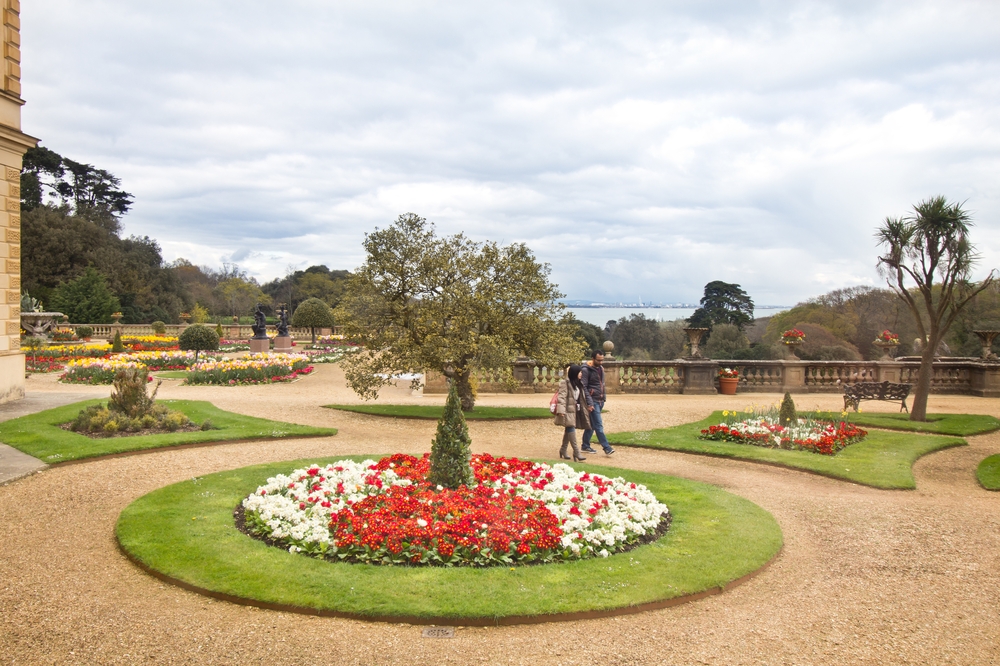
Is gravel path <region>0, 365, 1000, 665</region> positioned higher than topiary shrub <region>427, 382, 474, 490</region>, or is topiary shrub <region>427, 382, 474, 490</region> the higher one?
topiary shrub <region>427, 382, 474, 490</region>

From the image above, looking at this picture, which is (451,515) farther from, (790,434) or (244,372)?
(244,372)

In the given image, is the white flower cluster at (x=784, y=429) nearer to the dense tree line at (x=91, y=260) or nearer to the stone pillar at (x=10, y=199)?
the stone pillar at (x=10, y=199)

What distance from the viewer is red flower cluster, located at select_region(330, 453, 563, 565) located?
6062 millimetres

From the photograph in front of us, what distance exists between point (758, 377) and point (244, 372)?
17.5m

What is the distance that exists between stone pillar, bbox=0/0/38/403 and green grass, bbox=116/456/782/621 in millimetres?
9888

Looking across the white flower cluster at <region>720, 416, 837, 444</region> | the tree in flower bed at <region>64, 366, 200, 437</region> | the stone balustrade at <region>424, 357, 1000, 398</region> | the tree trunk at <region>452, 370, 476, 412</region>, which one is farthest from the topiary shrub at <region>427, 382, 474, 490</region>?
the stone balustrade at <region>424, 357, 1000, 398</region>

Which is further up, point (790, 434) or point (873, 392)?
point (873, 392)

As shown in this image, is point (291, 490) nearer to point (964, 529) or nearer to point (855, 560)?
point (855, 560)

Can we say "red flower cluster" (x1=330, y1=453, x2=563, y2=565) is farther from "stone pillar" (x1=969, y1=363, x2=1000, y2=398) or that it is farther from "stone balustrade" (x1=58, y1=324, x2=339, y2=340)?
"stone balustrade" (x1=58, y1=324, x2=339, y2=340)

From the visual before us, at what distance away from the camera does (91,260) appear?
49.0 metres

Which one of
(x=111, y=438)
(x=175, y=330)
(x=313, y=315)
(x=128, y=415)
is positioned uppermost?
(x=313, y=315)

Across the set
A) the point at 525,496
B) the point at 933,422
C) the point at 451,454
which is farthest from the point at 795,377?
the point at 451,454

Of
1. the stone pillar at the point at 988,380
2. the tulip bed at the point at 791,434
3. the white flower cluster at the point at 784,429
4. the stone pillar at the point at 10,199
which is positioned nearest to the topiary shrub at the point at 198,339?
the stone pillar at the point at 10,199

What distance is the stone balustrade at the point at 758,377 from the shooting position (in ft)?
70.2
